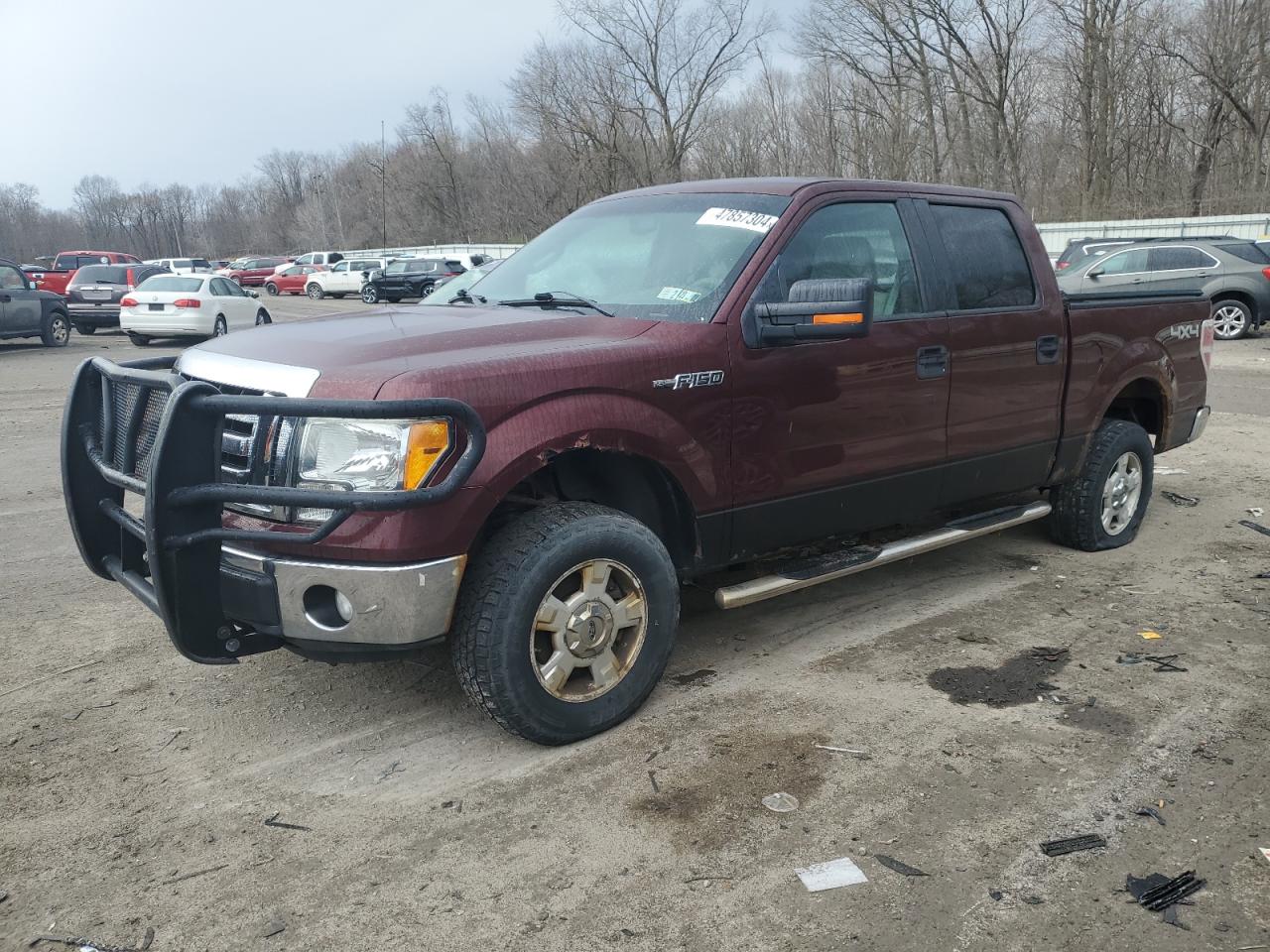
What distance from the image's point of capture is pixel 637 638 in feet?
12.0

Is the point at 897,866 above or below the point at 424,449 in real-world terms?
below

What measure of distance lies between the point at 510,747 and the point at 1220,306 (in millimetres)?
17757

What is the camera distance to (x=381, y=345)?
3.40 m

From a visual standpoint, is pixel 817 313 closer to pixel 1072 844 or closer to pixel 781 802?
pixel 781 802

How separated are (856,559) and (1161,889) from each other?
1852 millimetres

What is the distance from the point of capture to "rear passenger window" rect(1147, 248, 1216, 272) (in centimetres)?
1709

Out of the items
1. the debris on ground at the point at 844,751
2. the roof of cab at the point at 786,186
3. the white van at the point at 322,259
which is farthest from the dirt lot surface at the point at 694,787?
the white van at the point at 322,259

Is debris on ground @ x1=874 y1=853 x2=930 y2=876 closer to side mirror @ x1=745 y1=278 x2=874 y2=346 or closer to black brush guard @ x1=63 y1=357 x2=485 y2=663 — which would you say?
black brush guard @ x1=63 y1=357 x2=485 y2=663

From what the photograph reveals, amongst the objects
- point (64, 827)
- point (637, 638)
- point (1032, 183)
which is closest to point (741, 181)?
point (637, 638)

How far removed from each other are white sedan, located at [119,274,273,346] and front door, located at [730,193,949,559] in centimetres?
1836

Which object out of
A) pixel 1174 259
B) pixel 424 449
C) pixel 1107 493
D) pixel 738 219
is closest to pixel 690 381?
pixel 738 219

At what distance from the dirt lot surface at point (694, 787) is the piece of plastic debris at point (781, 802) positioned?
1.2 inches

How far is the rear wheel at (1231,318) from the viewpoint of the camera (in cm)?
1725

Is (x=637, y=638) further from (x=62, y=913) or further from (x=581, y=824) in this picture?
(x=62, y=913)
